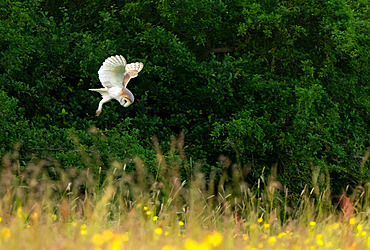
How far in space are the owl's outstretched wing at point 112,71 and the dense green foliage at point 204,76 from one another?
68.5 inches

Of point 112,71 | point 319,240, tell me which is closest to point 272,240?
point 319,240

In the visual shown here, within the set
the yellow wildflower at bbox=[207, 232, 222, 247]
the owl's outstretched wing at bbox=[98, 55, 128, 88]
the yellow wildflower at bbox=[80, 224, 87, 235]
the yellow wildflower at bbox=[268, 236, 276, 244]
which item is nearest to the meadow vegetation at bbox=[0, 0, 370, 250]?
the owl's outstretched wing at bbox=[98, 55, 128, 88]

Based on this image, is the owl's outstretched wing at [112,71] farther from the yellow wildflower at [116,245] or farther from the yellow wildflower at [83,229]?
the yellow wildflower at [116,245]

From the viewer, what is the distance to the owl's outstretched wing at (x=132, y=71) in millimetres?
6738

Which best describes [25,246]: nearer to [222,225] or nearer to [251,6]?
[222,225]

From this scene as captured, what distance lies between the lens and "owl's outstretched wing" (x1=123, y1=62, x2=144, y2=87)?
6738 millimetres

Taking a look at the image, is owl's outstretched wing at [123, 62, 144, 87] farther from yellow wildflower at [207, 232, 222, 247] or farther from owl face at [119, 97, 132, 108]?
yellow wildflower at [207, 232, 222, 247]

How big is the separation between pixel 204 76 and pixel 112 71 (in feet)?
9.31

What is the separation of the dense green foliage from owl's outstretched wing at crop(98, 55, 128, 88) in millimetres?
1739

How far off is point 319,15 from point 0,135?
15.2ft

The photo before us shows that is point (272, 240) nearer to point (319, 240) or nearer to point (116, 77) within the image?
point (319, 240)

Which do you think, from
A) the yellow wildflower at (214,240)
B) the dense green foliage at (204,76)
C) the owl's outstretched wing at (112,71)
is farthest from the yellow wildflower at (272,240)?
the dense green foliage at (204,76)

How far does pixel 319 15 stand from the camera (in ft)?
31.7

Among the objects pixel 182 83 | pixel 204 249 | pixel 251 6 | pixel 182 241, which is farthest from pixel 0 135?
pixel 204 249
